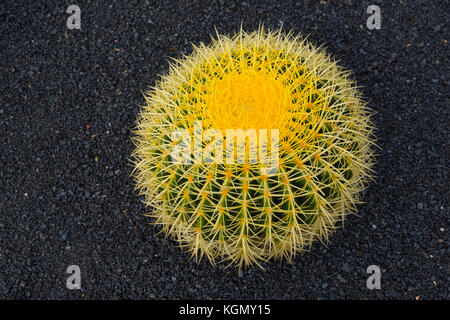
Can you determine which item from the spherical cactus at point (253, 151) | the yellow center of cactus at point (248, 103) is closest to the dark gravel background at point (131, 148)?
the spherical cactus at point (253, 151)

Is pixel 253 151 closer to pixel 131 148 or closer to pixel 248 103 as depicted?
pixel 248 103

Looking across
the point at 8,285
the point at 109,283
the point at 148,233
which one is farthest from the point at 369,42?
the point at 8,285

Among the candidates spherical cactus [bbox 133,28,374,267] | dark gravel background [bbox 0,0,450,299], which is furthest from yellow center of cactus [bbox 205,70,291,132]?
dark gravel background [bbox 0,0,450,299]

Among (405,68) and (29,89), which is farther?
(29,89)

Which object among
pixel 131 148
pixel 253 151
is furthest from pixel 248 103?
pixel 131 148

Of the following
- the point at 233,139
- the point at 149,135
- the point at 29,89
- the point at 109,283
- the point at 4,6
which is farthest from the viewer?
the point at 4,6

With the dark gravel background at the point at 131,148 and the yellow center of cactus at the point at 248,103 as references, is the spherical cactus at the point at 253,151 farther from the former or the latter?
the dark gravel background at the point at 131,148

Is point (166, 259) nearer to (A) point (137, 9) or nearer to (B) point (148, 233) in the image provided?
(B) point (148, 233)
